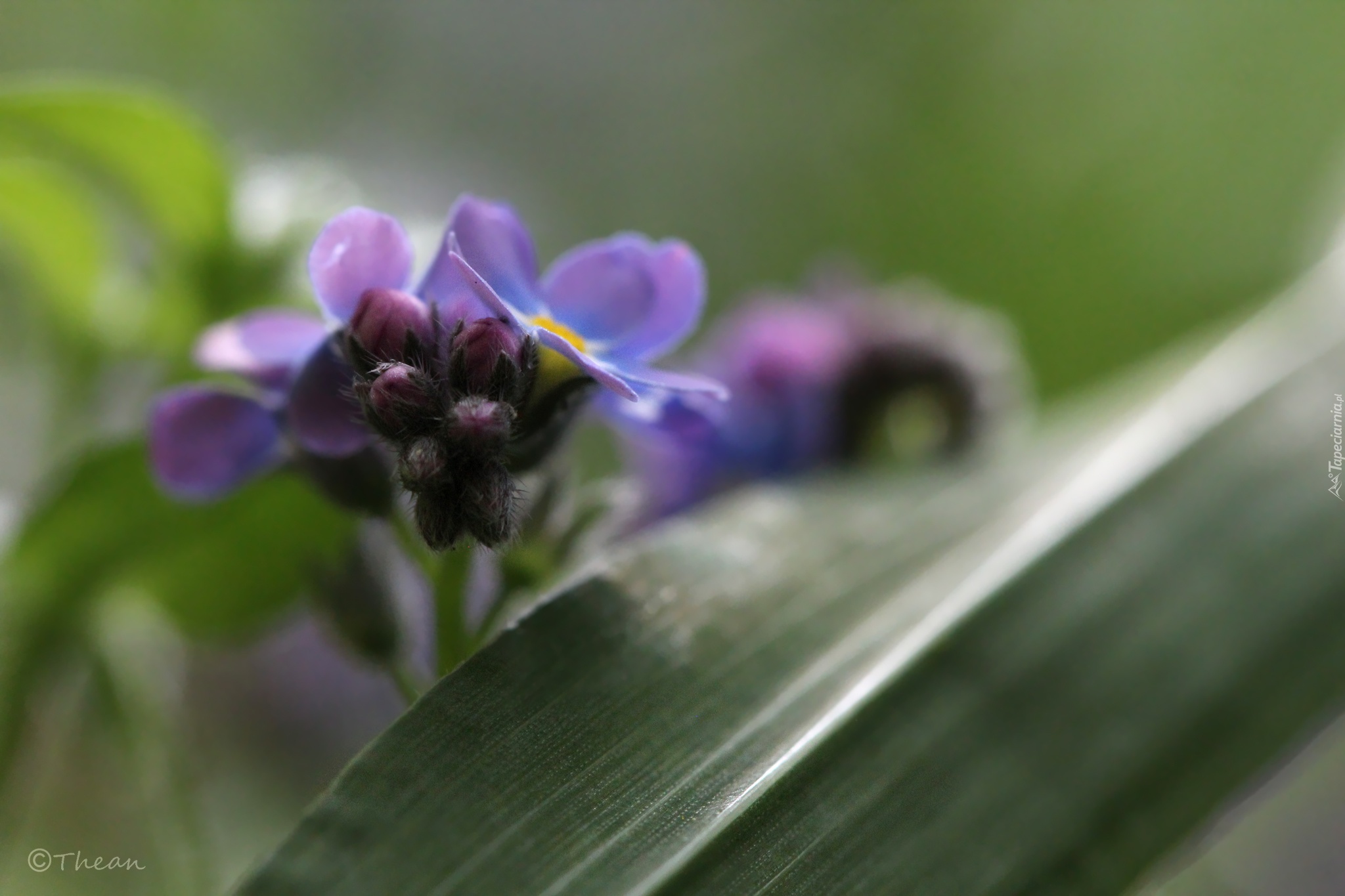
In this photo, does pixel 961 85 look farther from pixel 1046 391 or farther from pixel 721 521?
pixel 721 521

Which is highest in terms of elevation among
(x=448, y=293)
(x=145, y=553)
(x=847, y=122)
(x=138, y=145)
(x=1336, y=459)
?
(x=847, y=122)

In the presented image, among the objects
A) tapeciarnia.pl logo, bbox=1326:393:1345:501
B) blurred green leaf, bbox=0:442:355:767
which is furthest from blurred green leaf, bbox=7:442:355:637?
tapeciarnia.pl logo, bbox=1326:393:1345:501

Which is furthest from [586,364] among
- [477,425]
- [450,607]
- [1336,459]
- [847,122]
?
[847,122]

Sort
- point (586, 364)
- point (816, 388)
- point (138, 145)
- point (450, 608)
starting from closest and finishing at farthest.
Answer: point (586, 364)
point (450, 608)
point (138, 145)
point (816, 388)

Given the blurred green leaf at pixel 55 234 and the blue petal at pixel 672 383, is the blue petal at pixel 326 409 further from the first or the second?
the blurred green leaf at pixel 55 234

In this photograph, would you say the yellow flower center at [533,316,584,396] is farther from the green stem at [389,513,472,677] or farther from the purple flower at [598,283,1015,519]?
the purple flower at [598,283,1015,519]

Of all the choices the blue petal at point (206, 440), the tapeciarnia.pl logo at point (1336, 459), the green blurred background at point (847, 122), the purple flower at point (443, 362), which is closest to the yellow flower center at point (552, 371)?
the purple flower at point (443, 362)

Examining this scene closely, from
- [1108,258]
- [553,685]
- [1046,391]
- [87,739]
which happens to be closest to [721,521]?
[553,685]

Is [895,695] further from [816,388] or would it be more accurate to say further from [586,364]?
[816,388]
